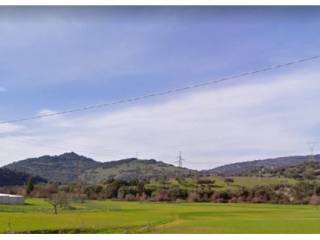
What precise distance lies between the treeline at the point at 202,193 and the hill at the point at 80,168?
0.50 m

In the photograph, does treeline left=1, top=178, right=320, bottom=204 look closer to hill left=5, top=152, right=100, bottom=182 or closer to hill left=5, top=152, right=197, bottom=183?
hill left=5, top=152, right=197, bottom=183

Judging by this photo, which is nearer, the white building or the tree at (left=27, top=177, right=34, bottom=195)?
the tree at (left=27, top=177, right=34, bottom=195)

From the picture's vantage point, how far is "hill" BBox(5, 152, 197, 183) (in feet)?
89.6

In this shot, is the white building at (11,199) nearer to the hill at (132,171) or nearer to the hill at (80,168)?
the hill at (80,168)

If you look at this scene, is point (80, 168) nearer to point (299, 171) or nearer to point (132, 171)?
point (132, 171)

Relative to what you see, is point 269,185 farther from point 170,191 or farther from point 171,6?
point 171,6

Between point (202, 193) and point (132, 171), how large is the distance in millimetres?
5634

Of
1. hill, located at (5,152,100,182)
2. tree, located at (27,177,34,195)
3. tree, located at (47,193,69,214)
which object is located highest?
hill, located at (5,152,100,182)

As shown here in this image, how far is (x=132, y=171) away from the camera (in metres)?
34.5

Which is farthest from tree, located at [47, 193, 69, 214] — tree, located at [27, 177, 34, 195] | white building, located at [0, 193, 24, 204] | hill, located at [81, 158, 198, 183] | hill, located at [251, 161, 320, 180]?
hill, located at [251, 161, 320, 180]

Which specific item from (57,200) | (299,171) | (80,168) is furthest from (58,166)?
(299,171)

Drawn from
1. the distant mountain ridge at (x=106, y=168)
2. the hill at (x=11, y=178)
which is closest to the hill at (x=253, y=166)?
the distant mountain ridge at (x=106, y=168)

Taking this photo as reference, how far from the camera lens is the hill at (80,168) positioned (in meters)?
27.3

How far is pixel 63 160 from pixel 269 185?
13.5 m
